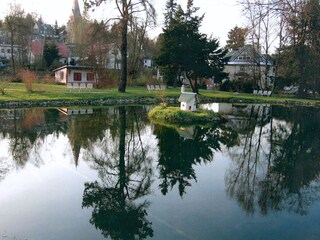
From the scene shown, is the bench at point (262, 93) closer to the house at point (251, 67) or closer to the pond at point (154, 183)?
the house at point (251, 67)

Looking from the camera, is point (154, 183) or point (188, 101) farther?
point (188, 101)

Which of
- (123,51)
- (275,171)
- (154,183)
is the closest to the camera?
(154,183)

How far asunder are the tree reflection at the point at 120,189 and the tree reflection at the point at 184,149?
609 mm

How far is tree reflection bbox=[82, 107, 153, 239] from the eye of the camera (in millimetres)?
6363

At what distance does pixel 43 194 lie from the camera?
7902 mm

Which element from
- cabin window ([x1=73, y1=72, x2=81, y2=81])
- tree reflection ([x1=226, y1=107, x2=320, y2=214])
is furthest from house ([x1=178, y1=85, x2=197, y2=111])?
cabin window ([x1=73, y1=72, x2=81, y2=81])

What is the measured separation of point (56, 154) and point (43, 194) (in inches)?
142

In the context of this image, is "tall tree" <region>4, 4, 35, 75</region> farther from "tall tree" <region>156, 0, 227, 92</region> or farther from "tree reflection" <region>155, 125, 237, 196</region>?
"tree reflection" <region>155, 125, 237, 196</region>

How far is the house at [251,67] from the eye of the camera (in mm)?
43338

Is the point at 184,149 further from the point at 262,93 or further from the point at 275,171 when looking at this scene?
the point at 262,93

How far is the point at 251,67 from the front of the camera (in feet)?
150

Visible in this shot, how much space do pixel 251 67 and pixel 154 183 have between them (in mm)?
39856

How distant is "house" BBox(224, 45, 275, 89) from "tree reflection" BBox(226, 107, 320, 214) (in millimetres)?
26573

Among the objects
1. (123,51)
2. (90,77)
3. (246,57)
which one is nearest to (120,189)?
(123,51)
